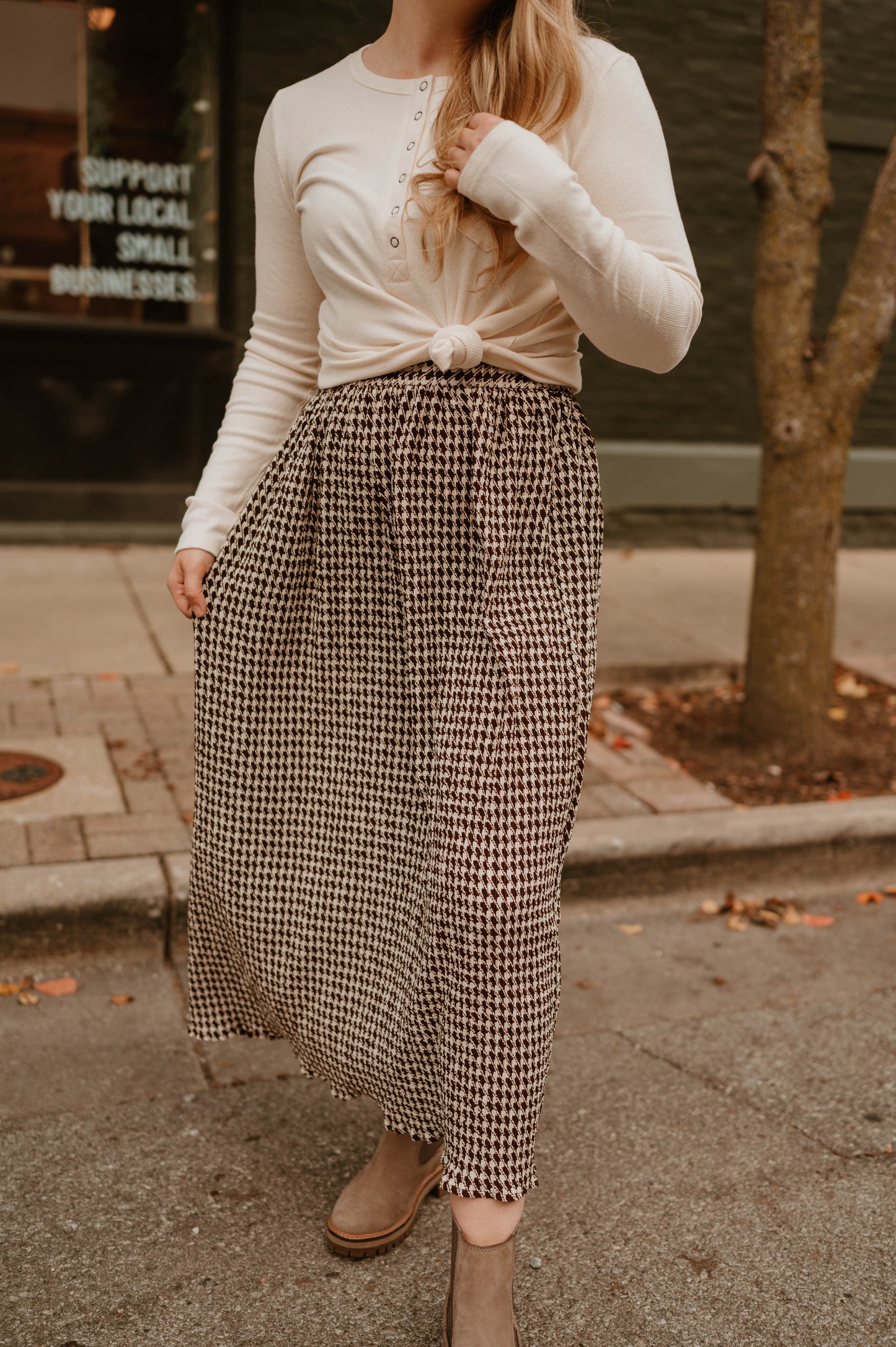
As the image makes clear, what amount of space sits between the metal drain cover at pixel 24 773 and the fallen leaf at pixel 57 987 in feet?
2.39

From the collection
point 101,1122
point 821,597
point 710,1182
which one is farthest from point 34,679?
point 710,1182

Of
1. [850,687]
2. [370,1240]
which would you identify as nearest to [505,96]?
[370,1240]

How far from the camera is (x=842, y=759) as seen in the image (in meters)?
4.37

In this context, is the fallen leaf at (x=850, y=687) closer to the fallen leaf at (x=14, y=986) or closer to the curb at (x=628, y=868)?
the curb at (x=628, y=868)

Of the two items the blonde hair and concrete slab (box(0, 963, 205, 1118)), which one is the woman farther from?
concrete slab (box(0, 963, 205, 1118))

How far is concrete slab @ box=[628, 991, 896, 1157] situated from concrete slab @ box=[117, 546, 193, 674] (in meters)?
2.34

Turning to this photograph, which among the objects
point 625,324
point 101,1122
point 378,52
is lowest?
point 101,1122

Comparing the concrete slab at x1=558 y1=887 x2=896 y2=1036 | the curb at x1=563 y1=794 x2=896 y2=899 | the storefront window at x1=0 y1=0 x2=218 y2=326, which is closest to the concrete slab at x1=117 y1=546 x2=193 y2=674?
the storefront window at x1=0 y1=0 x2=218 y2=326

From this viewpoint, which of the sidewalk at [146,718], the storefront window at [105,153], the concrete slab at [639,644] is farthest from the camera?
the storefront window at [105,153]

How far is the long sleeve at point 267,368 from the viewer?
6.79 feet

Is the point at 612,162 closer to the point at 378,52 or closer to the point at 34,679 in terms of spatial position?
the point at 378,52

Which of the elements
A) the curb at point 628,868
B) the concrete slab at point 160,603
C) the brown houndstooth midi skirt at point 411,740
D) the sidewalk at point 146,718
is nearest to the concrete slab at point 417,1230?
the brown houndstooth midi skirt at point 411,740

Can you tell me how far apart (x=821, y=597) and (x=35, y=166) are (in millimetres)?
4743

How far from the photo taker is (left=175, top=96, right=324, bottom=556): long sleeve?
2.07 metres
